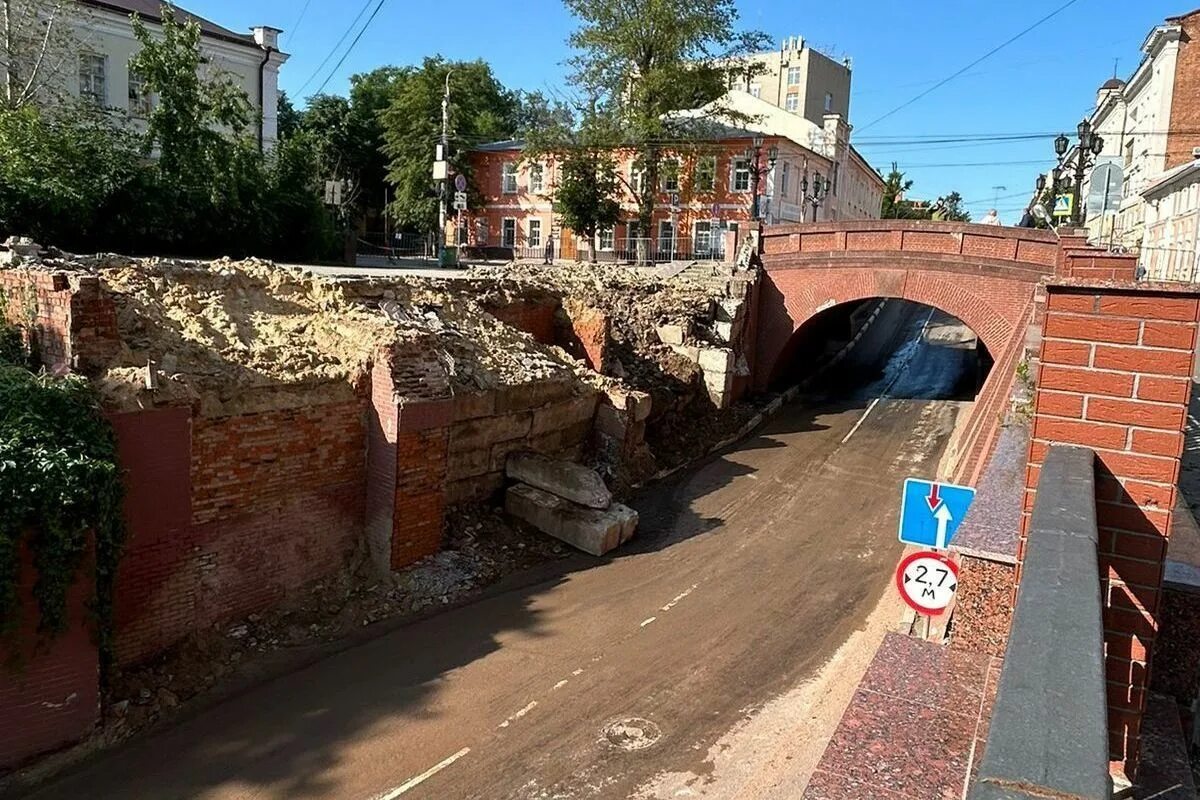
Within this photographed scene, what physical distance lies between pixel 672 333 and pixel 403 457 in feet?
38.9

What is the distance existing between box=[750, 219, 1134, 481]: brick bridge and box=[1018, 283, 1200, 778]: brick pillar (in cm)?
1995

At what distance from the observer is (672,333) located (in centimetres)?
2162

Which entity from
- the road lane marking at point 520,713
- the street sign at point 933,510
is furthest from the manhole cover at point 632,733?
the street sign at point 933,510

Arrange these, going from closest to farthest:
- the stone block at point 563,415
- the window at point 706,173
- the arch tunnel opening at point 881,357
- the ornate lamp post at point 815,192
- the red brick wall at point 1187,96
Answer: the stone block at point 563,415, the arch tunnel opening at point 881,357, the ornate lamp post at point 815,192, the red brick wall at point 1187,96, the window at point 706,173

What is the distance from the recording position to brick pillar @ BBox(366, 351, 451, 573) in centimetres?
1080

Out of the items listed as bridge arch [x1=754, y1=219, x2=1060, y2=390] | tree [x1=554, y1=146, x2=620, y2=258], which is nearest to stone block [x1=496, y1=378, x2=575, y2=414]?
bridge arch [x1=754, y1=219, x2=1060, y2=390]

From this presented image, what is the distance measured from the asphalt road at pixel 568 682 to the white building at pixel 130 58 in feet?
71.7

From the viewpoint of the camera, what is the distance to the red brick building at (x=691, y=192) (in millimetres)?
39281

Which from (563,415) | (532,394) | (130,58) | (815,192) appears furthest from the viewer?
(815,192)

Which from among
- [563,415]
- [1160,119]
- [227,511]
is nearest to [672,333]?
[563,415]

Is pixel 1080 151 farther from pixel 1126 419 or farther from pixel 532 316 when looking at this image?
pixel 1126 419

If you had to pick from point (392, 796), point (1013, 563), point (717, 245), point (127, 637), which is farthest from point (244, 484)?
point (717, 245)

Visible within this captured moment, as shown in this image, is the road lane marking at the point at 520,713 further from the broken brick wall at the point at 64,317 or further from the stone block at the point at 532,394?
the broken brick wall at the point at 64,317

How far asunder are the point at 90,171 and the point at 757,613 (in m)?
19.7
